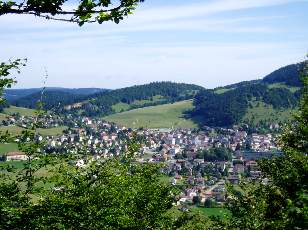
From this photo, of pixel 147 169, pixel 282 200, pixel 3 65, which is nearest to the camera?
pixel 3 65

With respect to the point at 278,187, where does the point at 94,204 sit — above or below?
above

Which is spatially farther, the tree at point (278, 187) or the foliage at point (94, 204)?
the tree at point (278, 187)

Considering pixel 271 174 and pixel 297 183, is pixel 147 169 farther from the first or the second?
pixel 297 183

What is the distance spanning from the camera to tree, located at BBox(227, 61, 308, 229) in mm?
18141

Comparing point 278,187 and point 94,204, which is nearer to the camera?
point 94,204

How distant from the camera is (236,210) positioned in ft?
68.2

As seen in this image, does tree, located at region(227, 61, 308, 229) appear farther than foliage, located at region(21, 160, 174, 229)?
Yes

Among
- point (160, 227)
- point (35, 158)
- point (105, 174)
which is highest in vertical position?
point (35, 158)

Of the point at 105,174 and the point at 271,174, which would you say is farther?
the point at 271,174

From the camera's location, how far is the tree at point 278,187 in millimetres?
18141

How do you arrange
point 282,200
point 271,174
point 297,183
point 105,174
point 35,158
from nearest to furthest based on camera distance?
point 35,158 → point 105,174 → point 297,183 → point 282,200 → point 271,174

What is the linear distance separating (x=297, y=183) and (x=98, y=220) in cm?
1047

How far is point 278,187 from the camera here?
24.9 metres

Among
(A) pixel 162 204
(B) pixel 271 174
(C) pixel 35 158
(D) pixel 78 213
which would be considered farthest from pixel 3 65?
(B) pixel 271 174
